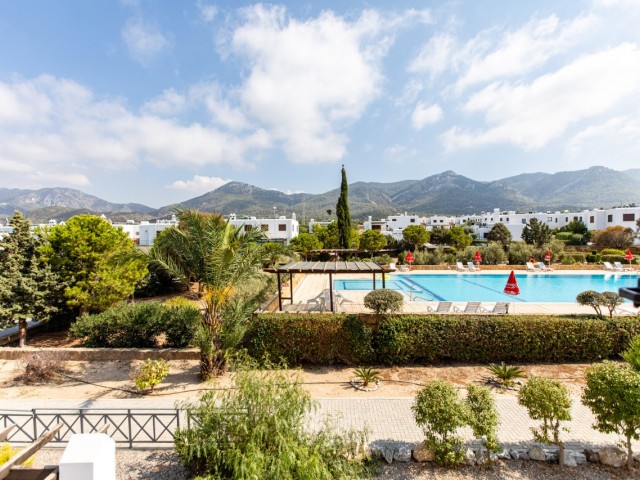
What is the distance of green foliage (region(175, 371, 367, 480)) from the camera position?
4098 mm

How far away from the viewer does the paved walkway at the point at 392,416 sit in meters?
6.23

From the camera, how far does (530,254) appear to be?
28938mm

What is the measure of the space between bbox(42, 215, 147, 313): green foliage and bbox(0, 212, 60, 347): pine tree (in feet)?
1.67

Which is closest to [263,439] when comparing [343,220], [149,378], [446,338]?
[149,378]

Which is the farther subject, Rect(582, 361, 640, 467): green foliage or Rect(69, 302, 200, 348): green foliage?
Rect(69, 302, 200, 348): green foliage

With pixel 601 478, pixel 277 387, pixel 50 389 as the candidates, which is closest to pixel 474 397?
pixel 601 478

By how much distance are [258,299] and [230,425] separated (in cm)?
580

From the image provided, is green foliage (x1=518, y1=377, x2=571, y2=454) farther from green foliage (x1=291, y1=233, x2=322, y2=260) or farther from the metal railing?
green foliage (x1=291, y1=233, x2=322, y2=260)

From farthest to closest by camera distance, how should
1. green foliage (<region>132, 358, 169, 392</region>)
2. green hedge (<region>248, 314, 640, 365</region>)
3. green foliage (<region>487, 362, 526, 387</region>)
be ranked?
green hedge (<region>248, 314, 640, 365</region>)
green foliage (<region>487, 362, 526, 387</region>)
green foliage (<region>132, 358, 169, 392</region>)

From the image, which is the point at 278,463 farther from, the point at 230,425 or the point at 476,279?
the point at 476,279

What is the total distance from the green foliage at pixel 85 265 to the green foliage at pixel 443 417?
468 inches

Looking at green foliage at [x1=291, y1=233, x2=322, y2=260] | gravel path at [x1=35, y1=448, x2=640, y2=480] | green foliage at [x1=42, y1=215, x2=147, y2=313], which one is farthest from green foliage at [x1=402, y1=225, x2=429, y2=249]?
gravel path at [x1=35, y1=448, x2=640, y2=480]

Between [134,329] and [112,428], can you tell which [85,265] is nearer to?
[134,329]

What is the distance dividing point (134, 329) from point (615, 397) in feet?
43.1
